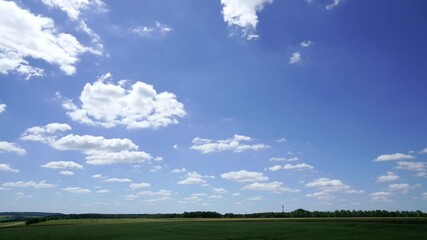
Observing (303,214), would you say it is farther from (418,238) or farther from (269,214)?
(418,238)

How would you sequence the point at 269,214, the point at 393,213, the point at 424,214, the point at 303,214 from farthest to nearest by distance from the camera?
the point at 269,214
the point at 303,214
the point at 393,213
the point at 424,214

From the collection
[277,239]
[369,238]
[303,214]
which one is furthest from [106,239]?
[303,214]

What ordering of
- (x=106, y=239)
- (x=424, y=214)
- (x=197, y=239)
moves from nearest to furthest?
(x=197, y=239) → (x=106, y=239) → (x=424, y=214)

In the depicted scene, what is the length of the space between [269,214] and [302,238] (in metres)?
134

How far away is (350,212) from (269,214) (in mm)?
38472

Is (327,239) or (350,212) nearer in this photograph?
(327,239)

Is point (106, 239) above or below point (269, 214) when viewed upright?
below

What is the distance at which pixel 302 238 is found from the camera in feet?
197

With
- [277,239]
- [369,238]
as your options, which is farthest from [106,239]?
[369,238]

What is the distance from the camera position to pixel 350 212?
562 ft

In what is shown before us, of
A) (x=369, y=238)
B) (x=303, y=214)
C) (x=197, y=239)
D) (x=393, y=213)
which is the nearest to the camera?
(x=369, y=238)

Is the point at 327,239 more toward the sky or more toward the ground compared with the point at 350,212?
more toward the ground

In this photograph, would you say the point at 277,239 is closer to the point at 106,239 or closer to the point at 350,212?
the point at 106,239

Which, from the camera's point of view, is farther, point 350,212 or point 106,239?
point 350,212
